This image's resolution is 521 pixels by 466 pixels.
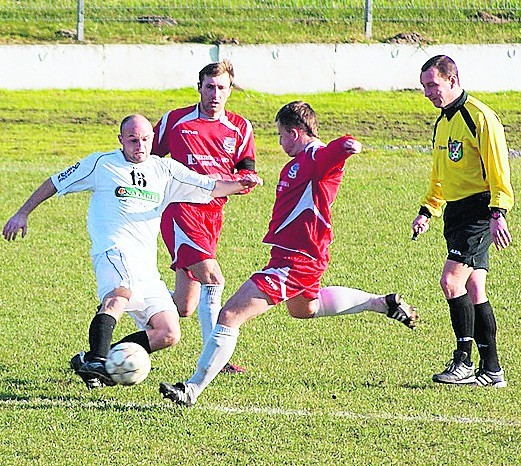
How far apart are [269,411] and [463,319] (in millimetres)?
1507

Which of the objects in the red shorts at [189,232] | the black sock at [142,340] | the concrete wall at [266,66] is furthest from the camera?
the concrete wall at [266,66]

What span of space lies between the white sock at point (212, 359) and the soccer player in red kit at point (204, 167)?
0.90 meters

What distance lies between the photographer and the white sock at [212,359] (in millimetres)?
6551

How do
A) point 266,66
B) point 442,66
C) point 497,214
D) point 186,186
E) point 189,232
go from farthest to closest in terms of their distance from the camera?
point 266,66, point 189,232, point 186,186, point 442,66, point 497,214

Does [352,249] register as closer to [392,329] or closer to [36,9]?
[392,329]

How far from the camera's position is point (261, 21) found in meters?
23.9

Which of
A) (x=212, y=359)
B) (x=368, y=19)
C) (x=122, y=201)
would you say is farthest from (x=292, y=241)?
(x=368, y=19)

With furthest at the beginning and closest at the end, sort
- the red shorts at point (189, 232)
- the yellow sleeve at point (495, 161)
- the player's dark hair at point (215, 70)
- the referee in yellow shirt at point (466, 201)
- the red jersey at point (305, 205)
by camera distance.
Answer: the red shorts at point (189, 232) < the player's dark hair at point (215, 70) < the referee in yellow shirt at point (466, 201) < the yellow sleeve at point (495, 161) < the red jersey at point (305, 205)

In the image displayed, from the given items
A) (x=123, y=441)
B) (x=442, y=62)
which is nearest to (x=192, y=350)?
(x=123, y=441)

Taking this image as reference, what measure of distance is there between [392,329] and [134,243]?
101 inches

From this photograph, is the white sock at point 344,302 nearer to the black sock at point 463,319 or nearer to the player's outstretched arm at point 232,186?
the black sock at point 463,319

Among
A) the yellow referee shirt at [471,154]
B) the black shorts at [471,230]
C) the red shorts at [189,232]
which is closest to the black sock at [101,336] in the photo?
the red shorts at [189,232]

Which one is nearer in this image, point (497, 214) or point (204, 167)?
point (497, 214)

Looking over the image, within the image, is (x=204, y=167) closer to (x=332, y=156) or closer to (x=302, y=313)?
(x=302, y=313)
